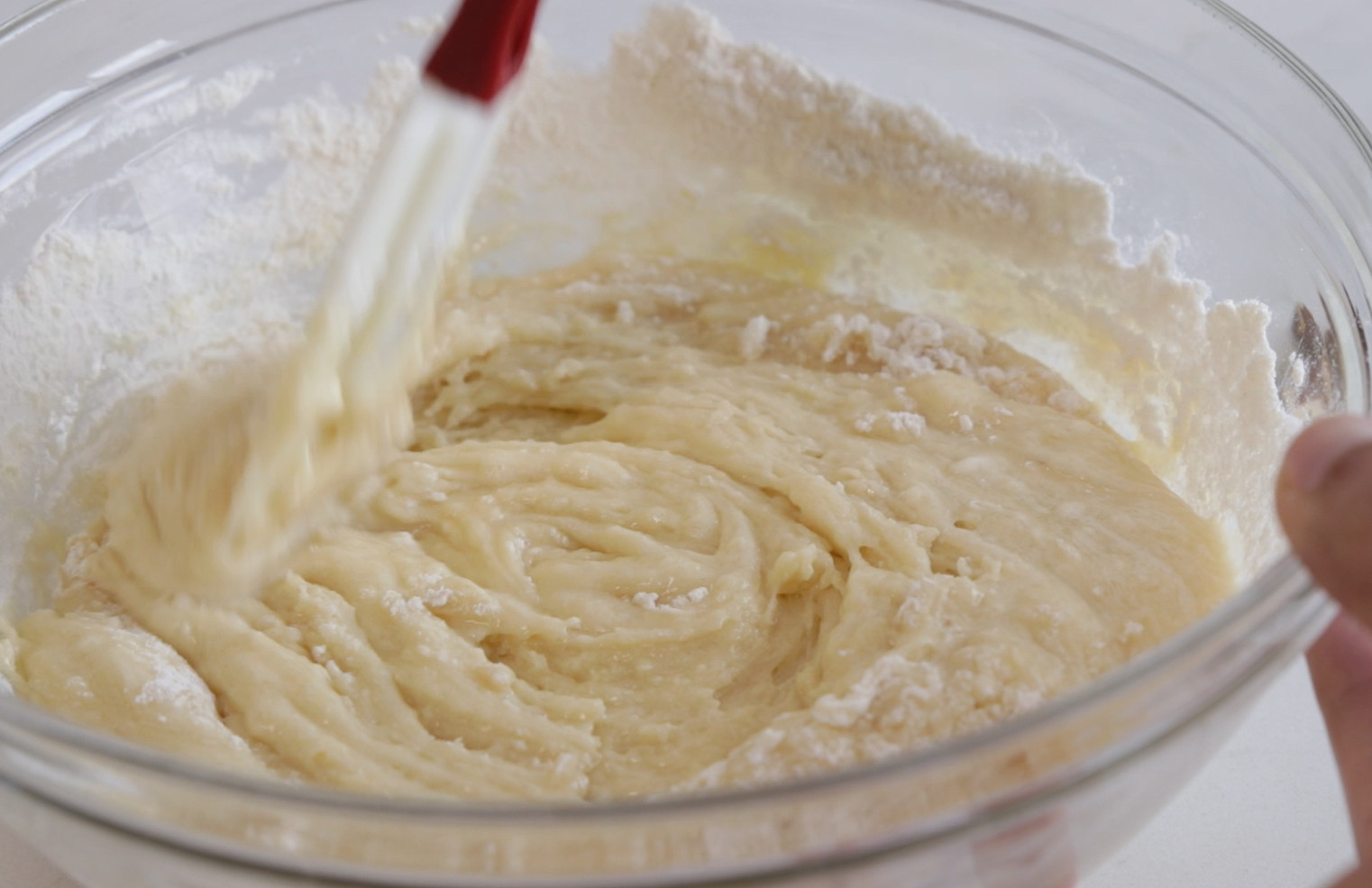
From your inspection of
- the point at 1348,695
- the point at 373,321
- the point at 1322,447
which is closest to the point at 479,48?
the point at 373,321

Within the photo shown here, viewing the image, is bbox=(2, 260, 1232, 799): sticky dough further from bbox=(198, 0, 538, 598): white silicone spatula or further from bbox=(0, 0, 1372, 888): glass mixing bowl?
bbox=(0, 0, 1372, 888): glass mixing bowl

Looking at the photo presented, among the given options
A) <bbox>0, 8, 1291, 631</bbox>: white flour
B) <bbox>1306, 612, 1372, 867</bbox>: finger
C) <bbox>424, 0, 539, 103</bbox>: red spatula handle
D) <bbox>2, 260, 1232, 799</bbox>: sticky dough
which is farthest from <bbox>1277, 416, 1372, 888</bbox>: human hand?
<bbox>424, 0, 539, 103</bbox>: red spatula handle

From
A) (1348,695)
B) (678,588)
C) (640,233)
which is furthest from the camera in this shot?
(640,233)

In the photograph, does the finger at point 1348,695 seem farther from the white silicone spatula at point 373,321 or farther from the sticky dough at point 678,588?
the white silicone spatula at point 373,321

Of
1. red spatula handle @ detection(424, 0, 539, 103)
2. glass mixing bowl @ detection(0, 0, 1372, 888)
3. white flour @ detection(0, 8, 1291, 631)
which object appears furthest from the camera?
white flour @ detection(0, 8, 1291, 631)

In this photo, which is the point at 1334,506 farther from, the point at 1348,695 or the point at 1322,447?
the point at 1348,695

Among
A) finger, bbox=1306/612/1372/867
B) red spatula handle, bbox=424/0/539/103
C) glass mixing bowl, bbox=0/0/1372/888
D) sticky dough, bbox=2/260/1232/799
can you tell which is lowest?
finger, bbox=1306/612/1372/867

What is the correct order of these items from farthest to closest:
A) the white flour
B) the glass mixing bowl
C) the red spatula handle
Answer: the white flour, the red spatula handle, the glass mixing bowl

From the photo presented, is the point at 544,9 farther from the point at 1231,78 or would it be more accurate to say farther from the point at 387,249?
the point at 1231,78
